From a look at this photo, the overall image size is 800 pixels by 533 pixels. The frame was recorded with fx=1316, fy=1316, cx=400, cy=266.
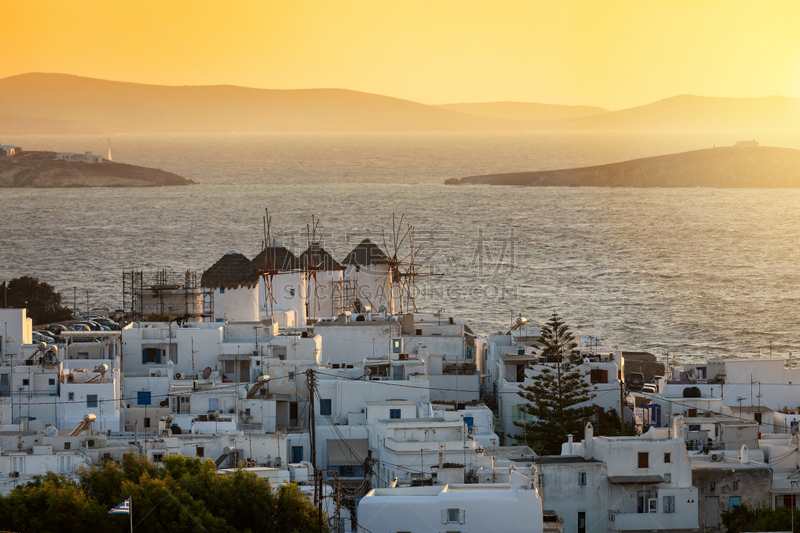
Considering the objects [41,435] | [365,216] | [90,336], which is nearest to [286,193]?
[365,216]

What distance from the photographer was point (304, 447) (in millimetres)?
30297

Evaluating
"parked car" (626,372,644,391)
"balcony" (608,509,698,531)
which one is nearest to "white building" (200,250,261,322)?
"parked car" (626,372,644,391)

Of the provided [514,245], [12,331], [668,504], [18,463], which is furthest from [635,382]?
[514,245]

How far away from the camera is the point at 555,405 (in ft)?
114

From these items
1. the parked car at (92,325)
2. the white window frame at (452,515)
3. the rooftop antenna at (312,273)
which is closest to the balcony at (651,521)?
the white window frame at (452,515)

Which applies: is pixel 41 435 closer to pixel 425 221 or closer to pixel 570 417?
pixel 570 417

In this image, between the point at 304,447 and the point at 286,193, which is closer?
the point at 304,447

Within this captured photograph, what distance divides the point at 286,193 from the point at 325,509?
164 meters

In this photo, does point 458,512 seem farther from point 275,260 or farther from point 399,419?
point 275,260

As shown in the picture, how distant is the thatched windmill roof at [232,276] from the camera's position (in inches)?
1918

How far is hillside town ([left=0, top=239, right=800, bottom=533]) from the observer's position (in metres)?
25.7

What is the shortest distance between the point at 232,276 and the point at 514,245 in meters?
79.5

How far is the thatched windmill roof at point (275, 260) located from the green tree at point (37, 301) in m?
16.1

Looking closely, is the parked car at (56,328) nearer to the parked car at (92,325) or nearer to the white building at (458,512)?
the parked car at (92,325)
